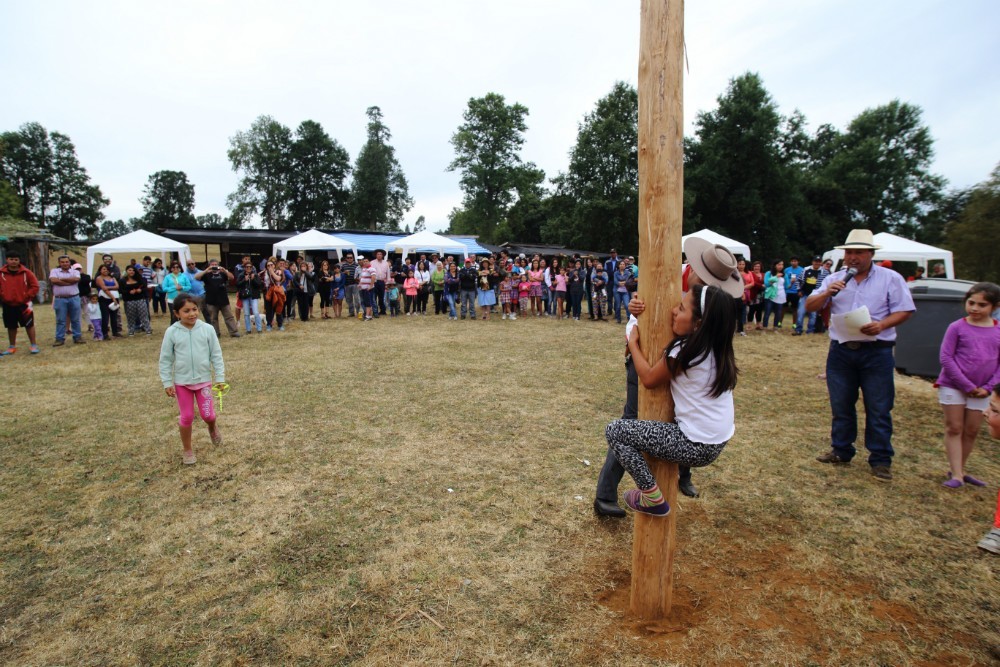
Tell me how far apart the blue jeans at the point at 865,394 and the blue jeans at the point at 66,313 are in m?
14.2

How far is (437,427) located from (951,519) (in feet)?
15.2

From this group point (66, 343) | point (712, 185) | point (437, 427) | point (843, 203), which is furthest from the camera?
point (843, 203)

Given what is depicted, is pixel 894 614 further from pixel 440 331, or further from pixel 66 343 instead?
pixel 66 343

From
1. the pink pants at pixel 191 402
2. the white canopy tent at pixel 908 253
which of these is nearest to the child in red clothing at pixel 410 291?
the pink pants at pixel 191 402

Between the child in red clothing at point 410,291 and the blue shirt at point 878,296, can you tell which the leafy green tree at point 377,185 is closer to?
the child in red clothing at point 410,291

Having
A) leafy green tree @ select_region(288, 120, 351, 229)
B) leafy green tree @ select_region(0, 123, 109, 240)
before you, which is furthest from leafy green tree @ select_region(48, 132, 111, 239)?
leafy green tree @ select_region(288, 120, 351, 229)

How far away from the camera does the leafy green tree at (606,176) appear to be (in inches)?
1523

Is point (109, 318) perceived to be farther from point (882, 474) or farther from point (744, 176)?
point (744, 176)

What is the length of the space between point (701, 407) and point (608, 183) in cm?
3986

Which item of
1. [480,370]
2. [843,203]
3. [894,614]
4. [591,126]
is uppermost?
[591,126]

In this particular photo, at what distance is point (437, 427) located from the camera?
611 centimetres

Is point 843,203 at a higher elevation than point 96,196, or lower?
lower

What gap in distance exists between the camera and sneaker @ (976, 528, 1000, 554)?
3455 mm

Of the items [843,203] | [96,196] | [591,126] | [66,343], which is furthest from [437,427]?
[96,196]
